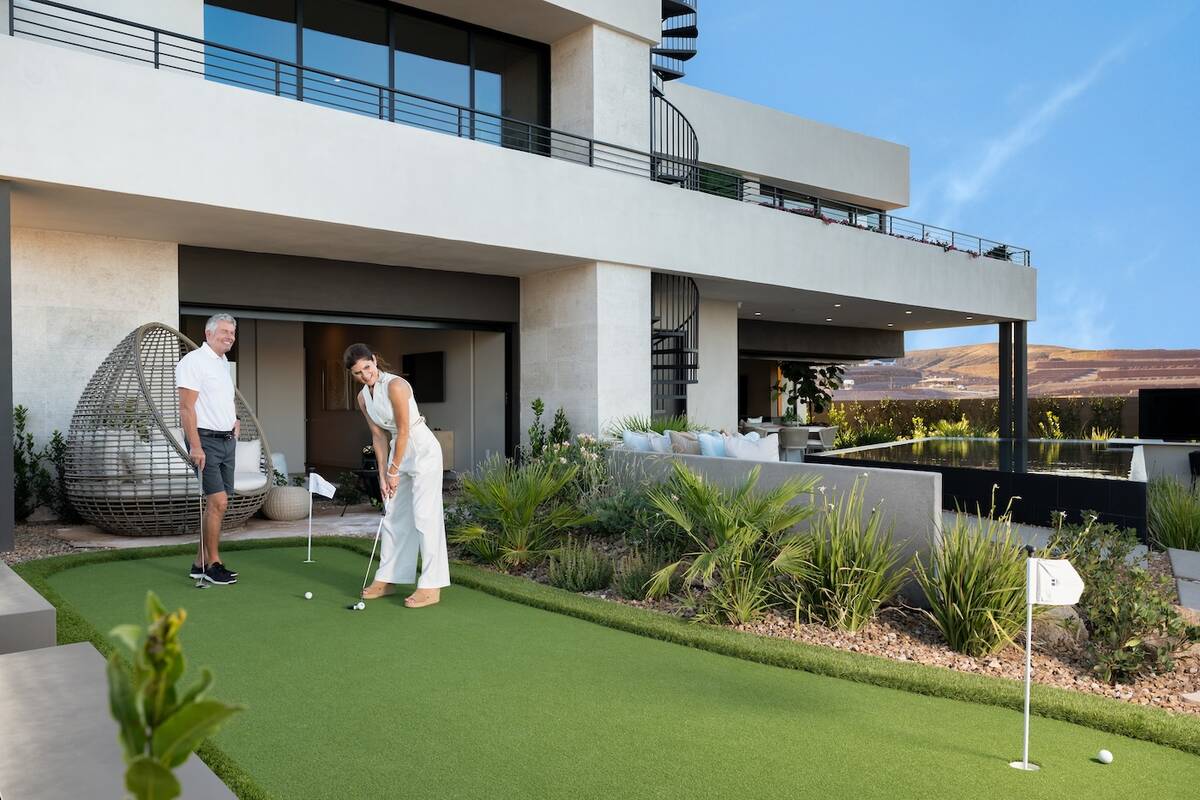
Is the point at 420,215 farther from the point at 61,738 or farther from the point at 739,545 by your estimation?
the point at 61,738

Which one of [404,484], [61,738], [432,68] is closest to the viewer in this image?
[61,738]

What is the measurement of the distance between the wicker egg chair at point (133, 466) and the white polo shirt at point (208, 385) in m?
1.94

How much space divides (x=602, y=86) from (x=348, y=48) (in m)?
3.44

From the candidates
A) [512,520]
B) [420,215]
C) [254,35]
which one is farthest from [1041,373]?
[512,520]

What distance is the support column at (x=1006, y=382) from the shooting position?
20.9 meters

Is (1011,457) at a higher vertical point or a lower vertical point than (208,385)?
lower

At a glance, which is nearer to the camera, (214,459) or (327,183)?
(214,459)

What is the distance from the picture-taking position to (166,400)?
389 inches

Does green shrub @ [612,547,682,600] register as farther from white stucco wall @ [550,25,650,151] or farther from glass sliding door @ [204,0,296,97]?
white stucco wall @ [550,25,650,151]

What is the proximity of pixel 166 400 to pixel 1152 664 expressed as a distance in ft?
30.3

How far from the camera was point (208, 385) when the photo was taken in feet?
20.9

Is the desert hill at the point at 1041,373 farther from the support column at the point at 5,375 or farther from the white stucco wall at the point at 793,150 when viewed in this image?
the support column at the point at 5,375

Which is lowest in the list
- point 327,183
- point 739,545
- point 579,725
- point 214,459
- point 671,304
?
point 579,725

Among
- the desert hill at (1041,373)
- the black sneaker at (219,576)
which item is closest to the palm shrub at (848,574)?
the black sneaker at (219,576)
